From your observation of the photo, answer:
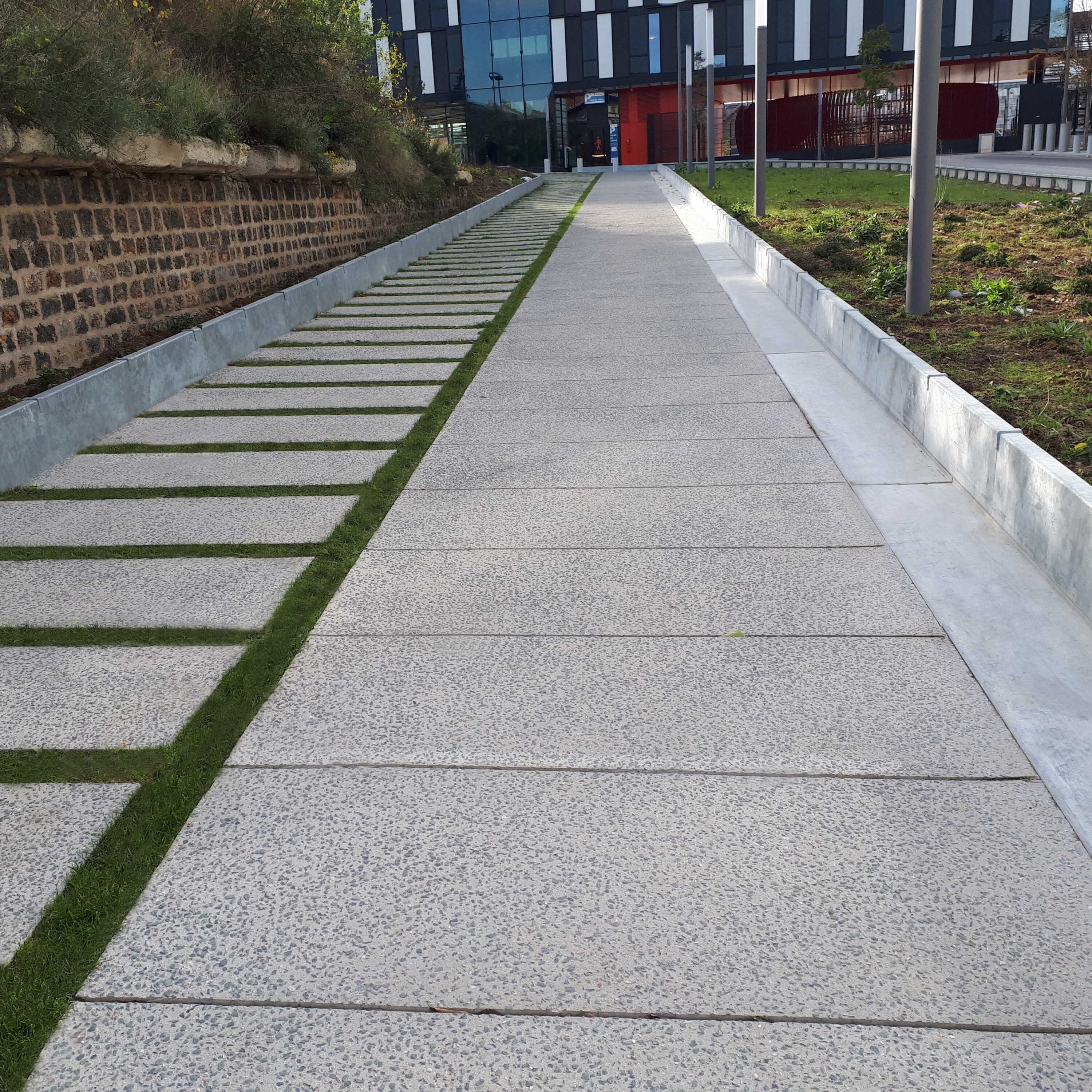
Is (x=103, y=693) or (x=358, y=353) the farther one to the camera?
(x=358, y=353)

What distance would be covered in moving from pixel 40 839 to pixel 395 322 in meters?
9.86

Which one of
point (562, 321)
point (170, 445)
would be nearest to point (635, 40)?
point (562, 321)

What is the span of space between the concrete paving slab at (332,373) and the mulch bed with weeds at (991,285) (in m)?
4.05

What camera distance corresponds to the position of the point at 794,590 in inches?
183

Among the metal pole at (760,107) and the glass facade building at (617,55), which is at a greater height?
the glass facade building at (617,55)

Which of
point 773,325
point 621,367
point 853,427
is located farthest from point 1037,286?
point 853,427

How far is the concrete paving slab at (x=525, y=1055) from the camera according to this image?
7.24 ft

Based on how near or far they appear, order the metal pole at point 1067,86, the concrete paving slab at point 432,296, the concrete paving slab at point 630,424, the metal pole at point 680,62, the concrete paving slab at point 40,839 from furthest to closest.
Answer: the metal pole at point 1067,86 → the metal pole at point 680,62 → the concrete paving slab at point 432,296 → the concrete paving slab at point 630,424 → the concrete paving slab at point 40,839

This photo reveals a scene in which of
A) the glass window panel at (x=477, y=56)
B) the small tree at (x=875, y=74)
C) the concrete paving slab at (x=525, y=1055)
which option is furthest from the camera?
the glass window panel at (x=477, y=56)

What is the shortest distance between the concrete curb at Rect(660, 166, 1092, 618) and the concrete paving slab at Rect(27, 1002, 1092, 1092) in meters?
2.39

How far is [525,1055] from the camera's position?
2.29 m

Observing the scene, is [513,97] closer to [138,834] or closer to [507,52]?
[507,52]

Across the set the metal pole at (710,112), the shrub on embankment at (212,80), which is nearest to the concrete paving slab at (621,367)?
the shrub on embankment at (212,80)

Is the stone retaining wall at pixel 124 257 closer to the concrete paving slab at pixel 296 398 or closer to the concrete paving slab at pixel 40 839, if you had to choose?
the concrete paving slab at pixel 296 398
